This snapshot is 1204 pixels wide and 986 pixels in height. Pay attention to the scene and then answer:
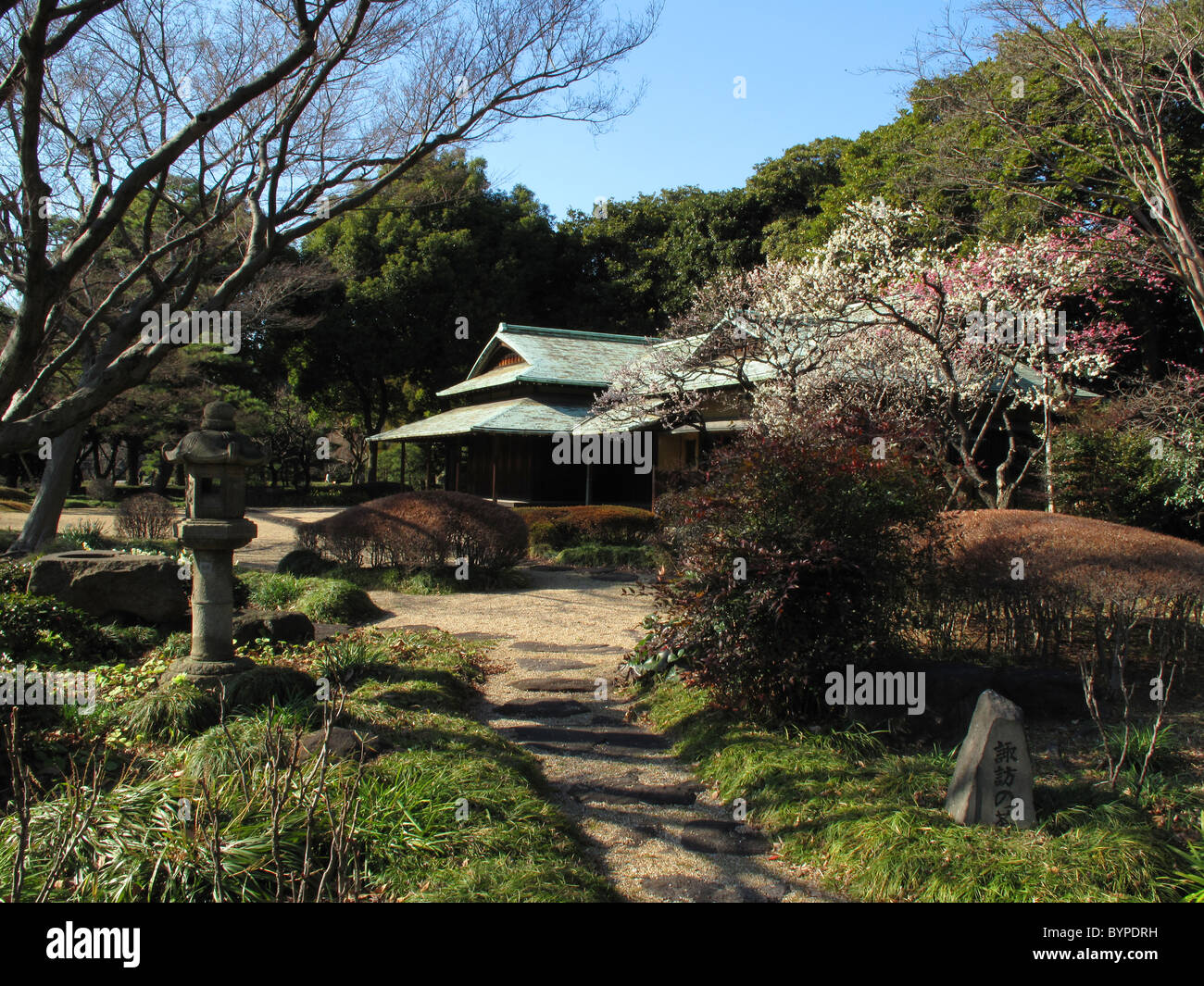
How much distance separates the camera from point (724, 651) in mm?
5820

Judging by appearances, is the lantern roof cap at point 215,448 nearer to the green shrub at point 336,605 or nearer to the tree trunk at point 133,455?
the green shrub at point 336,605

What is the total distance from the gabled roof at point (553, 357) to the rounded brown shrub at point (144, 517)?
34.9 feet

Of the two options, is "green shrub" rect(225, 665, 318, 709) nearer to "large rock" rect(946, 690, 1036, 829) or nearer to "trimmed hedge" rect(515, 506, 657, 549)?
"large rock" rect(946, 690, 1036, 829)

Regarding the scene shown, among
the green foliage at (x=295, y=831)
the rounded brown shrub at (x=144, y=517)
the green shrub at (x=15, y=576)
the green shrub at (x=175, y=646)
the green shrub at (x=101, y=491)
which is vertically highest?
the green shrub at (x=101, y=491)

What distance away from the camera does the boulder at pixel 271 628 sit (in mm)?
7809

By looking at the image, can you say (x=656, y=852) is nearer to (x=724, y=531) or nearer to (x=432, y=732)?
(x=432, y=732)

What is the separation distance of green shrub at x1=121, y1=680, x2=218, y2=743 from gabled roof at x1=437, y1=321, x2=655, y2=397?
63.3 ft

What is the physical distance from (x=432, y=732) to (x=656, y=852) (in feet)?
6.47

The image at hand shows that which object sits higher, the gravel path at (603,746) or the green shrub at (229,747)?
the green shrub at (229,747)

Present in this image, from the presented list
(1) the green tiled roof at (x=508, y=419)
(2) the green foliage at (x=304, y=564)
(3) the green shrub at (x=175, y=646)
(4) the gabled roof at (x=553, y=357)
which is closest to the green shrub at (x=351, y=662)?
(3) the green shrub at (x=175, y=646)

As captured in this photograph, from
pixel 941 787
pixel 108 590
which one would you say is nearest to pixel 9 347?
pixel 108 590

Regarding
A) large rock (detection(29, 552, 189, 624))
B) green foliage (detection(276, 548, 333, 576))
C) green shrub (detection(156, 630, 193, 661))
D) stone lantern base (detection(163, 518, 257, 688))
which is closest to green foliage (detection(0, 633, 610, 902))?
stone lantern base (detection(163, 518, 257, 688))

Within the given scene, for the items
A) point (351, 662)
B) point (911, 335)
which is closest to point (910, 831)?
point (351, 662)

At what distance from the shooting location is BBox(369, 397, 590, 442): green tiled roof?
22.5m
